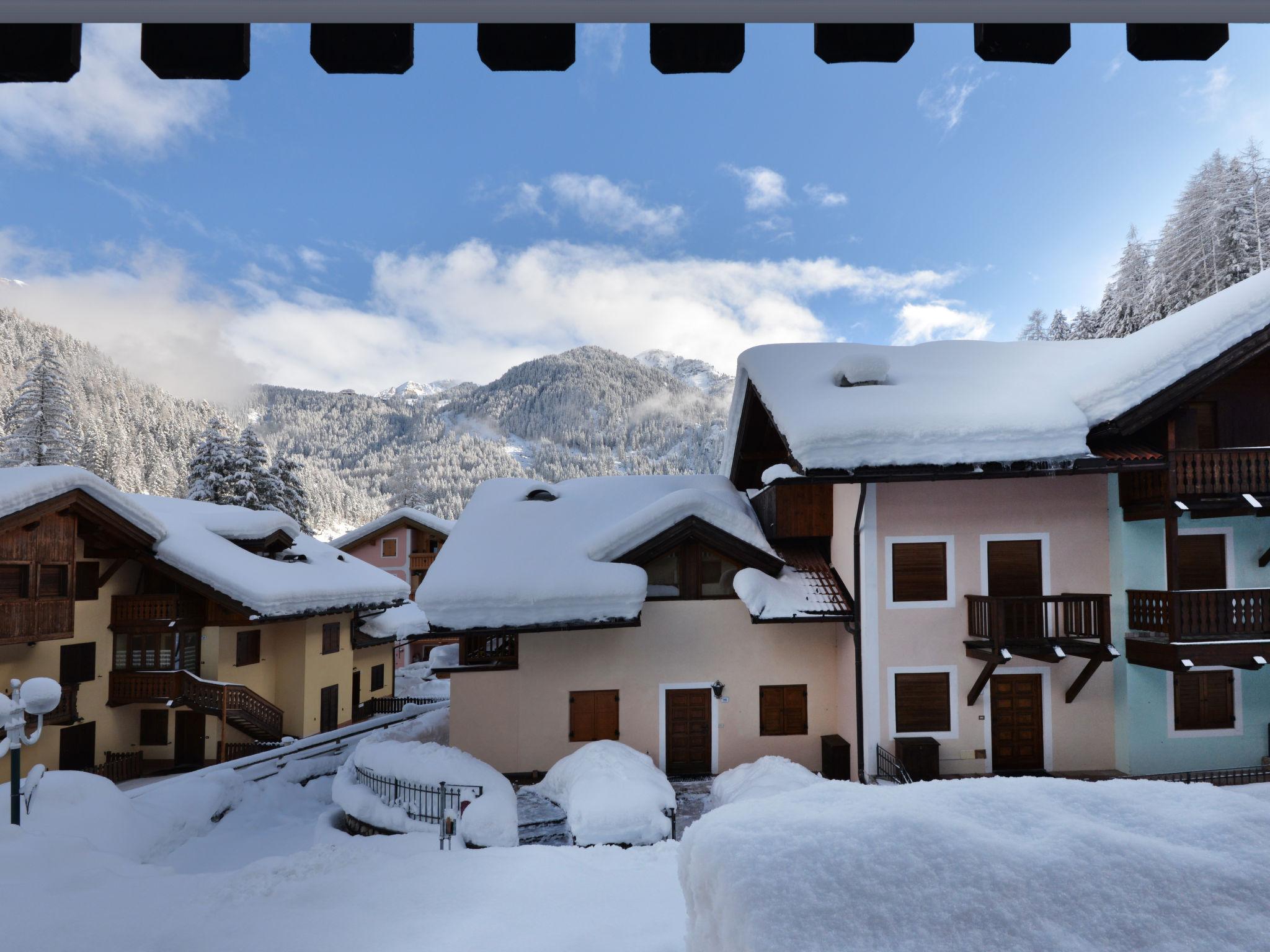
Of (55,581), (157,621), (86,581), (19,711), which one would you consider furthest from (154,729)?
(19,711)

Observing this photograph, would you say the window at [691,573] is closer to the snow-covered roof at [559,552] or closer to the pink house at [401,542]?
the snow-covered roof at [559,552]

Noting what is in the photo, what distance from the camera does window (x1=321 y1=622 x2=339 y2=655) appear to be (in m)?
29.4

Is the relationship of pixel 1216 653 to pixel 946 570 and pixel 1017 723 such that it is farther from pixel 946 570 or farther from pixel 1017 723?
pixel 946 570

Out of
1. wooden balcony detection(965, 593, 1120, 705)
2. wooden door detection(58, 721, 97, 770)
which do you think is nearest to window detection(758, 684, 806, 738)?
wooden balcony detection(965, 593, 1120, 705)

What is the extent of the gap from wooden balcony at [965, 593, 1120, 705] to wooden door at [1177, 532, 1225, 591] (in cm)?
196

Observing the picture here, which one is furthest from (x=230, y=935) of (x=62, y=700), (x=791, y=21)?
(x=62, y=700)

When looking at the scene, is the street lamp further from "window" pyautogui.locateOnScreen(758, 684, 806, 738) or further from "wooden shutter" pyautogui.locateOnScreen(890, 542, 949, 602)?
"wooden shutter" pyautogui.locateOnScreen(890, 542, 949, 602)

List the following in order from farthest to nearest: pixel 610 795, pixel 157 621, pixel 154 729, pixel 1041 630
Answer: pixel 154 729 < pixel 157 621 < pixel 1041 630 < pixel 610 795

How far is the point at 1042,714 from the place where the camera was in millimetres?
15914

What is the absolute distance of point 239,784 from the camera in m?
19.5

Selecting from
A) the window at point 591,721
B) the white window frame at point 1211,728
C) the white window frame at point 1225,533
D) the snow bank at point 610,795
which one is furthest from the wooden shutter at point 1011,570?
the window at point 591,721

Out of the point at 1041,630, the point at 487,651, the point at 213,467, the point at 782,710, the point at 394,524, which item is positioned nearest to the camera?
the point at 1041,630

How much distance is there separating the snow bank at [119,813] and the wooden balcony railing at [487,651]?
290 inches

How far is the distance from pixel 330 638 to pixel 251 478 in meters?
20.1
